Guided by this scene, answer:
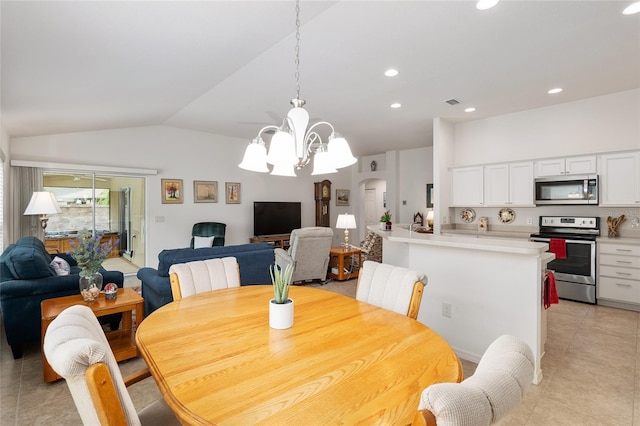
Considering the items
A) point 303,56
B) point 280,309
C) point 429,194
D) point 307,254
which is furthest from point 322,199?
point 280,309

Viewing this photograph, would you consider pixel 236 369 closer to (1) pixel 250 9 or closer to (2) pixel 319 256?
(1) pixel 250 9

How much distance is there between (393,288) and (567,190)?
4181 millimetres

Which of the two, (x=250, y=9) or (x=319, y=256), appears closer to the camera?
(x=250, y=9)

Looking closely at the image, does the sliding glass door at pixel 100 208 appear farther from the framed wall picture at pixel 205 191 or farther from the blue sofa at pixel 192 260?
the blue sofa at pixel 192 260

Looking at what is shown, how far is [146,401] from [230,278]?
3.22ft

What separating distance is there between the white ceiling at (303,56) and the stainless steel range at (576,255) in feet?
5.89

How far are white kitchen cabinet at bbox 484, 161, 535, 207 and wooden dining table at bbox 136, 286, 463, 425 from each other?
434cm

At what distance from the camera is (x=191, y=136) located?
6.38 meters

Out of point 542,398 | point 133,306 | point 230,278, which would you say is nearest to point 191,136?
point 133,306

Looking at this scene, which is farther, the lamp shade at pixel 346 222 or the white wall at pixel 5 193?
the lamp shade at pixel 346 222

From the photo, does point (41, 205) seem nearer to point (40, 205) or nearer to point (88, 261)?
point (40, 205)

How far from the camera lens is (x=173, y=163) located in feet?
20.2

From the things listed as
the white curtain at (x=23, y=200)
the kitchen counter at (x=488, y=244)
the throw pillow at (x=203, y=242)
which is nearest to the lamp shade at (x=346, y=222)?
the throw pillow at (x=203, y=242)

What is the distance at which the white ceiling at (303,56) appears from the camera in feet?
7.21
